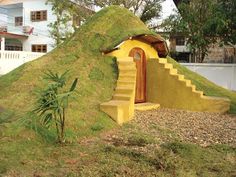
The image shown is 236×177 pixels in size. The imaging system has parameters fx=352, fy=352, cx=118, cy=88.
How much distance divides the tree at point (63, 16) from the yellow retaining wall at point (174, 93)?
1574 centimetres

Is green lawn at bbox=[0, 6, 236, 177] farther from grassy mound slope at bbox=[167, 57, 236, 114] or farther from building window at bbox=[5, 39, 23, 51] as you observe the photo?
building window at bbox=[5, 39, 23, 51]

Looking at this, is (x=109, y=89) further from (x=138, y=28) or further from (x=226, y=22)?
(x=226, y=22)

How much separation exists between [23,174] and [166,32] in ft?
72.1

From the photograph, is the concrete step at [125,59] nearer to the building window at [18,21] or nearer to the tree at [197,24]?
the tree at [197,24]

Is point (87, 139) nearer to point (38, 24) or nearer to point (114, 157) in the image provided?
point (114, 157)

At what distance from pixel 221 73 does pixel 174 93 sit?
957 cm

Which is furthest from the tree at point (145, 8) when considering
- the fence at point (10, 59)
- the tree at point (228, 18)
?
the tree at point (228, 18)

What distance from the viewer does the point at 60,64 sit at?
412 inches

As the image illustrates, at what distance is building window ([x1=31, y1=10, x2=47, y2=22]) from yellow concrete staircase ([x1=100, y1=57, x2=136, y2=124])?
25655 millimetres

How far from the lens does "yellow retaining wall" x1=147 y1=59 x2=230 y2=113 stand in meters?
10.9

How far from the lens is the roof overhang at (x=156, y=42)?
440 inches

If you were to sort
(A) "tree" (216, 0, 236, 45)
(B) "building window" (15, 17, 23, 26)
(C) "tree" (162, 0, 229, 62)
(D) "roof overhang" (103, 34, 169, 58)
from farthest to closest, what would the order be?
1. (B) "building window" (15, 17, 23, 26)
2. (C) "tree" (162, 0, 229, 62)
3. (A) "tree" (216, 0, 236, 45)
4. (D) "roof overhang" (103, 34, 169, 58)

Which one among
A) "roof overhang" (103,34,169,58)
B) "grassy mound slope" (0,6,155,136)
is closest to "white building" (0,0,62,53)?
"grassy mound slope" (0,6,155,136)

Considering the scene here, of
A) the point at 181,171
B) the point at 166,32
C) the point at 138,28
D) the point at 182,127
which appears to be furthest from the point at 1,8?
the point at 181,171
